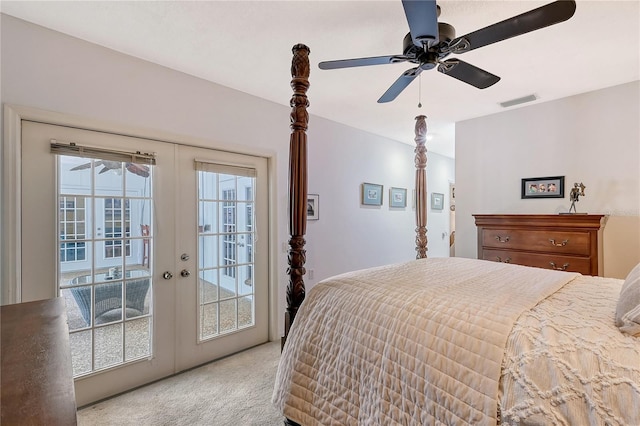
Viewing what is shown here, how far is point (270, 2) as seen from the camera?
5.32 ft

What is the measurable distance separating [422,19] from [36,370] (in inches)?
71.5

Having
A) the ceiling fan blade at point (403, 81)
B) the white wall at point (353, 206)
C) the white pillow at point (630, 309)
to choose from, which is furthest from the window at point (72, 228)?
the white pillow at point (630, 309)

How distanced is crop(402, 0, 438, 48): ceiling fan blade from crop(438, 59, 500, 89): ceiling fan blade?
299mm

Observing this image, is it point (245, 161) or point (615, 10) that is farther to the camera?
point (245, 161)

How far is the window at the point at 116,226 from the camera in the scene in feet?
7.05

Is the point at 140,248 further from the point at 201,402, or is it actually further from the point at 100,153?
the point at 201,402

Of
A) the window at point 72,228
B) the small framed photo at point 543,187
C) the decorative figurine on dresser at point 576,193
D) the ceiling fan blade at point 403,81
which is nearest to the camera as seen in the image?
the ceiling fan blade at point 403,81

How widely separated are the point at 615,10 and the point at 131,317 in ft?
12.5

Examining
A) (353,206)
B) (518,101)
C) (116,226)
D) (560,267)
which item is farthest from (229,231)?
(518,101)

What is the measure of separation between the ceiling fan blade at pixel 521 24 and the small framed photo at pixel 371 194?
261 cm

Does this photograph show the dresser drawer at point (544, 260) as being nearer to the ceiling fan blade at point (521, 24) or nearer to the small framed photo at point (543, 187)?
the small framed photo at point (543, 187)

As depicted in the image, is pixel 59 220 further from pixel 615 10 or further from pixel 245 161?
pixel 615 10

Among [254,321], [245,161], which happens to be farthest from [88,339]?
[245,161]

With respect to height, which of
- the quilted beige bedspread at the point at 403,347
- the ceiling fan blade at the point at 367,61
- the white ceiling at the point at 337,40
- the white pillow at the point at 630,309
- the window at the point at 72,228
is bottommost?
the quilted beige bedspread at the point at 403,347
